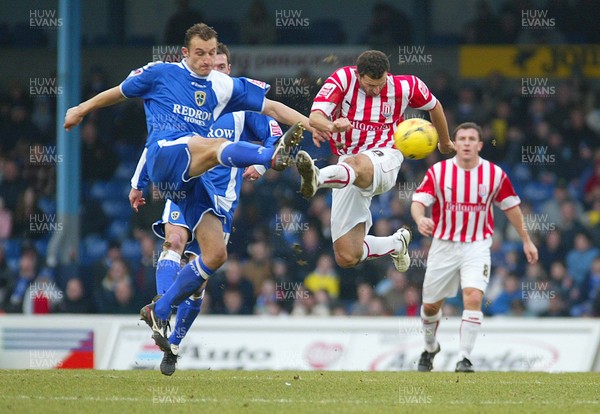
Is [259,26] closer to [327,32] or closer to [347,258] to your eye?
[327,32]

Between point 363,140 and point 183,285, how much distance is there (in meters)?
1.90

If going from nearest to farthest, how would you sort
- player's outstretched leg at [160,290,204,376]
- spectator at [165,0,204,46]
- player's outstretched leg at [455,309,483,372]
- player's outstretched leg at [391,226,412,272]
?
player's outstretched leg at [160,290,204,376]
player's outstretched leg at [391,226,412,272]
player's outstretched leg at [455,309,483,372]
spectator at [165,0,204,46]

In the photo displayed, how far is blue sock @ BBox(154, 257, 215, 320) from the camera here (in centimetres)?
843

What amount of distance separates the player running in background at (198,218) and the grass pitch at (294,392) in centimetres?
47

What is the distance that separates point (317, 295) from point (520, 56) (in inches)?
256

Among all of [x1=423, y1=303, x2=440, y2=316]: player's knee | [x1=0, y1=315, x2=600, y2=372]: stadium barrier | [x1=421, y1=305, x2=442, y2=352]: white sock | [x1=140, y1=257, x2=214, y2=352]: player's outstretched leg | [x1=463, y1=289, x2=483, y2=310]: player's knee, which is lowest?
[x1=0, y1=315, x2=600, y2=372]: stadium barrier

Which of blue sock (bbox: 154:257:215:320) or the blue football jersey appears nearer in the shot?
blue sock (bbox: 154:257:215:320)

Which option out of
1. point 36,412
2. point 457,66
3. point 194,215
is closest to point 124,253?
point 457,66

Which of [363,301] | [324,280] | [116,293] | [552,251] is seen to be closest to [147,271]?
[116,293]

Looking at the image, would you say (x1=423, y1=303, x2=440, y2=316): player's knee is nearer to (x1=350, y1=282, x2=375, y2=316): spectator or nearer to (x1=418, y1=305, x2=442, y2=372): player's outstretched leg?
(x1=418, y1=305, x2=442, y2=372): player's outstretched leg

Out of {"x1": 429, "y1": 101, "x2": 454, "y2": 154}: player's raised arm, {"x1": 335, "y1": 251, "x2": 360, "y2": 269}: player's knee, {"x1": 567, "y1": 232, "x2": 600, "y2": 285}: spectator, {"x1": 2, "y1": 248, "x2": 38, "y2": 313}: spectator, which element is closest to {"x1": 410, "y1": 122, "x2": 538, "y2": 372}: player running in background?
{"x1": 429, "y1": 101, "x2": 454, "y2": 154}: player's raised arm

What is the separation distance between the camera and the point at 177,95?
857cm

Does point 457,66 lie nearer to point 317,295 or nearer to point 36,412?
point 317,295

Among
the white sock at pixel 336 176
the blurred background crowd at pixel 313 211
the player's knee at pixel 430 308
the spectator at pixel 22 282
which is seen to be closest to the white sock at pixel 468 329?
the player's knee at pixel 430 308
